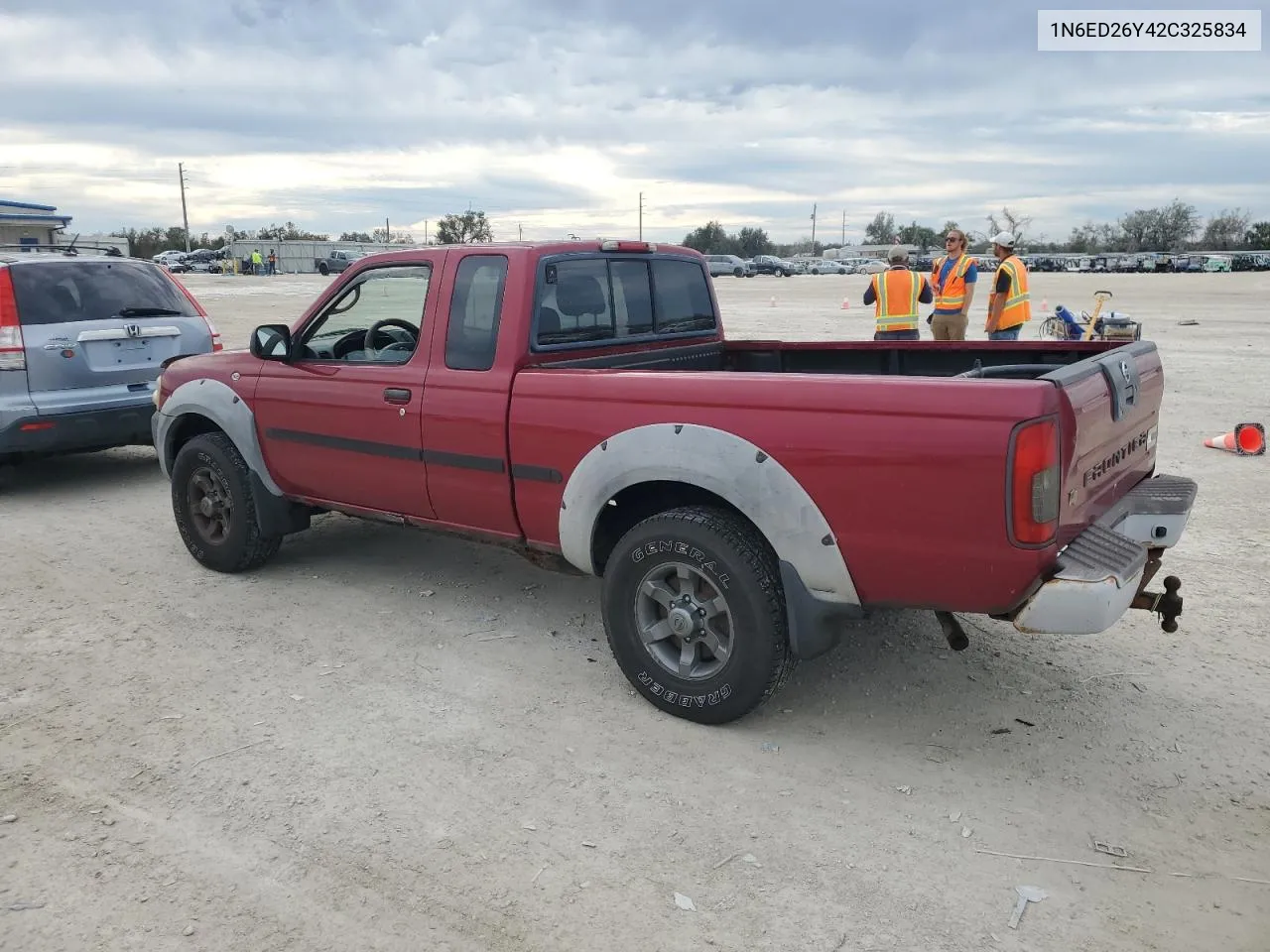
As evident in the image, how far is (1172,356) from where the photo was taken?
15133 millimetres

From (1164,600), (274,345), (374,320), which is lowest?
(1164,600)

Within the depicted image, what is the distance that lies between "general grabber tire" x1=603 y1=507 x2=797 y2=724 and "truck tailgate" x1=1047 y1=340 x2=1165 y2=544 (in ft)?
3.46

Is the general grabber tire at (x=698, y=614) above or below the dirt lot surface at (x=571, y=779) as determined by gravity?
above

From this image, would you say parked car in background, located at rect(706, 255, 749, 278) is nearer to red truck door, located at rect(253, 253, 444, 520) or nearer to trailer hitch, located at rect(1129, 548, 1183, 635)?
red truck door, located at rect(253, 253, 444, 520)

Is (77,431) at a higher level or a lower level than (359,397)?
lower

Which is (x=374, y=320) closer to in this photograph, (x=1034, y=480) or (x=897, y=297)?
(x=1034, y=480)

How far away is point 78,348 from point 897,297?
700cm

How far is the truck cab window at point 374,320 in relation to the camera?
15.5 feet

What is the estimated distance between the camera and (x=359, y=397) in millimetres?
4789

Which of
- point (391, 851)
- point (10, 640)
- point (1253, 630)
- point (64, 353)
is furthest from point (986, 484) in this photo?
point (64, 353)

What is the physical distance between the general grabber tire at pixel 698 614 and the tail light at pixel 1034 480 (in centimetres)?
92

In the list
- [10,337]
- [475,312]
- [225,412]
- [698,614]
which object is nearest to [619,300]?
[475,312]

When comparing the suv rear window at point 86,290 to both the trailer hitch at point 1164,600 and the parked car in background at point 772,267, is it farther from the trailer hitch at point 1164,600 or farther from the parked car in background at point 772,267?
the parked car in background at point 772,267

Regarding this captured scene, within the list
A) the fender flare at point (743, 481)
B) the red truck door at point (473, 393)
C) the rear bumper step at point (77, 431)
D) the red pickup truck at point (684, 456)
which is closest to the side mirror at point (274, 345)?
the red pickup truck at point (684, 456)
